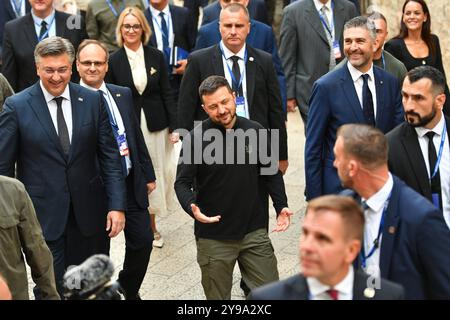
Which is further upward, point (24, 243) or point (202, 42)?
point (202, 42)

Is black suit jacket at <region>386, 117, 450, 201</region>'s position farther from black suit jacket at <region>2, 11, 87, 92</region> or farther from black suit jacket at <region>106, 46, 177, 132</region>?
black suit jacket at <region>2, 11, 87, 92</region>

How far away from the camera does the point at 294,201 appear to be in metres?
9.94

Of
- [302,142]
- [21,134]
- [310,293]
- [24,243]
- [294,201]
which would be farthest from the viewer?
[302,142]

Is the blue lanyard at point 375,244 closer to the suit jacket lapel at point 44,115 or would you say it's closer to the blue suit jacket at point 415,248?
the blue suit jacket at point 415,248

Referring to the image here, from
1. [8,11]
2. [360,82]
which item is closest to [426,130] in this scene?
[360,82]

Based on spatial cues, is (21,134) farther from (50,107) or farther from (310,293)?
(310,293)

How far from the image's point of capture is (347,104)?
700 cm

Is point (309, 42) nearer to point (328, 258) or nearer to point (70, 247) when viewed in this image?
point (70, 247)

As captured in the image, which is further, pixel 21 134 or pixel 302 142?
pixel 302 142

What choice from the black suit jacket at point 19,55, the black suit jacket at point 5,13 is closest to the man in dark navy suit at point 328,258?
the black suit jacket at point 19,55

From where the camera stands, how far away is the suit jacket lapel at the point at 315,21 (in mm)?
9516
